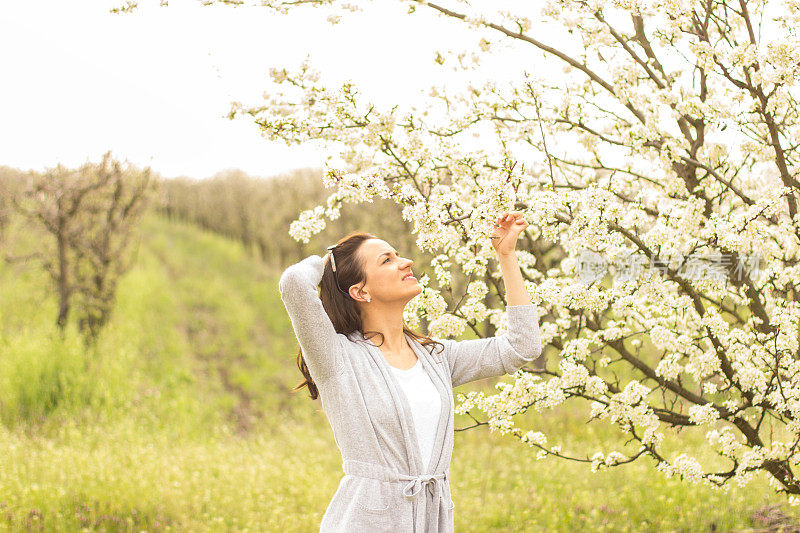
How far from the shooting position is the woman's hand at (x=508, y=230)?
2.80m

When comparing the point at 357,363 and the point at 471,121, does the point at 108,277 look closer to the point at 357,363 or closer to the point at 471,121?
the point at 471,121

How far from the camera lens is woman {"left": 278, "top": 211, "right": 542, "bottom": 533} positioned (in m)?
2.51

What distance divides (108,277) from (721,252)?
14231 mm

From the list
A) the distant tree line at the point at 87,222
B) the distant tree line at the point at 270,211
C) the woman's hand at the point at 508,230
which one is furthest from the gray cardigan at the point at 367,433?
the distant tree line at the point at 270,211

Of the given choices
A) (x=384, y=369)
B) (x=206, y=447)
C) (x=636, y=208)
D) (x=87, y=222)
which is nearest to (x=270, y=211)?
(x=87, y=222)

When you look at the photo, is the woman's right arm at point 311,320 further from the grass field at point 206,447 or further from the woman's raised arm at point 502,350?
the grass field at point 206,447

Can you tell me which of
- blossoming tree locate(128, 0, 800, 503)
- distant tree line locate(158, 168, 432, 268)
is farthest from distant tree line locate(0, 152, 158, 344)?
blossoming tree locate(128, 0, 800, 503)

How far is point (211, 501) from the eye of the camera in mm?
7582

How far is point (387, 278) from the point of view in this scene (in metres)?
2.83

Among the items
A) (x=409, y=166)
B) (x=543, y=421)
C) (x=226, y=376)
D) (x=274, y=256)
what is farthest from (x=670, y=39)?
(x=274, y=256)

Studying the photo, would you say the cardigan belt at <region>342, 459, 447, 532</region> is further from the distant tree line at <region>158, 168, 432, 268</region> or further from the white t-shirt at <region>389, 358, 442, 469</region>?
the distant tree line at <region>158, 168, 432, 268</region>

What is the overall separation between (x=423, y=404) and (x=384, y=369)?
0.20 meters

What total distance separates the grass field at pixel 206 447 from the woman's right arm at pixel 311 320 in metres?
4.73

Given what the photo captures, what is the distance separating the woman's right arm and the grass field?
4730 millimetres
